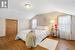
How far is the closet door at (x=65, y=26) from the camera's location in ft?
21.4

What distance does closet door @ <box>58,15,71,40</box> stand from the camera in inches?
257

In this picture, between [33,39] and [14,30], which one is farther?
[14,30]

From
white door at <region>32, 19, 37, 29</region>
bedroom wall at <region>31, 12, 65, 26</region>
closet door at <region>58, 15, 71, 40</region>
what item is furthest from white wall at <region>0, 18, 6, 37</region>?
closet door at <region>58, 15, 71, 40</region>

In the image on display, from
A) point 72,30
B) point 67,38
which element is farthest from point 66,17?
point 67,38

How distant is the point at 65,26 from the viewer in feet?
22.2

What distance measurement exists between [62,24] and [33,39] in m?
3.48

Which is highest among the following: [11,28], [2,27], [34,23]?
[34,23]

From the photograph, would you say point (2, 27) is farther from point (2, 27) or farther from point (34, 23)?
point (34, 23)

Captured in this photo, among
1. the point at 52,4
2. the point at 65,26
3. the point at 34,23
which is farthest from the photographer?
the point at 34,23

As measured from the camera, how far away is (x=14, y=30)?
8164mm

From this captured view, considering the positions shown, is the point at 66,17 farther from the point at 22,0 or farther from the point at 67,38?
the point at 22,0

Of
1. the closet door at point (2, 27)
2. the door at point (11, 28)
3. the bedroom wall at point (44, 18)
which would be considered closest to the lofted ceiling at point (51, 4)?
the bedroom wall at point (44, 18)

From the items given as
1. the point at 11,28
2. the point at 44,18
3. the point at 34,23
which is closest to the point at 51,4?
the point at 44,18

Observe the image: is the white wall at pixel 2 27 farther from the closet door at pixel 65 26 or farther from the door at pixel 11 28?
the closet door at pixel 65 26
